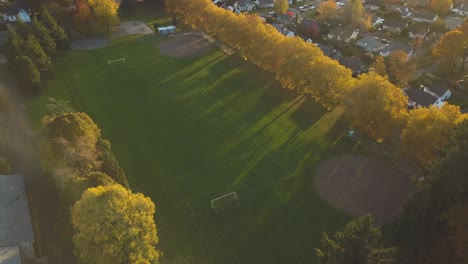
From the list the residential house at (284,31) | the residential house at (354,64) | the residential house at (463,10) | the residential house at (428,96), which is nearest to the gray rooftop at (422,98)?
the residential house at (428,96)

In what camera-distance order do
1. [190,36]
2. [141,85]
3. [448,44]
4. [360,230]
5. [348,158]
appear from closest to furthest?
[360,230] < [348,158] < [141,85] < [448,44] < [190,36]

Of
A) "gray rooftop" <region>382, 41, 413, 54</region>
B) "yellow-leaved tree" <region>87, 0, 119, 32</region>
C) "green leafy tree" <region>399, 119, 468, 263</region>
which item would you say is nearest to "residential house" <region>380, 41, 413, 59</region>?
"gray rooftop" <region>382, 41, 413, 54</region>

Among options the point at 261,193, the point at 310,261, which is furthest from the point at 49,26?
the point at 310,261

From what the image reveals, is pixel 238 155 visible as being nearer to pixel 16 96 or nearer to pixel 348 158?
pixel 348 158

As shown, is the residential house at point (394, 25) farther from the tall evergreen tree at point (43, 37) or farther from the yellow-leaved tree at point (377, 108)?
the tall evergreen tree at point (43, 37)

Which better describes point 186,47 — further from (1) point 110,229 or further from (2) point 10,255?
(1) point 110,229
